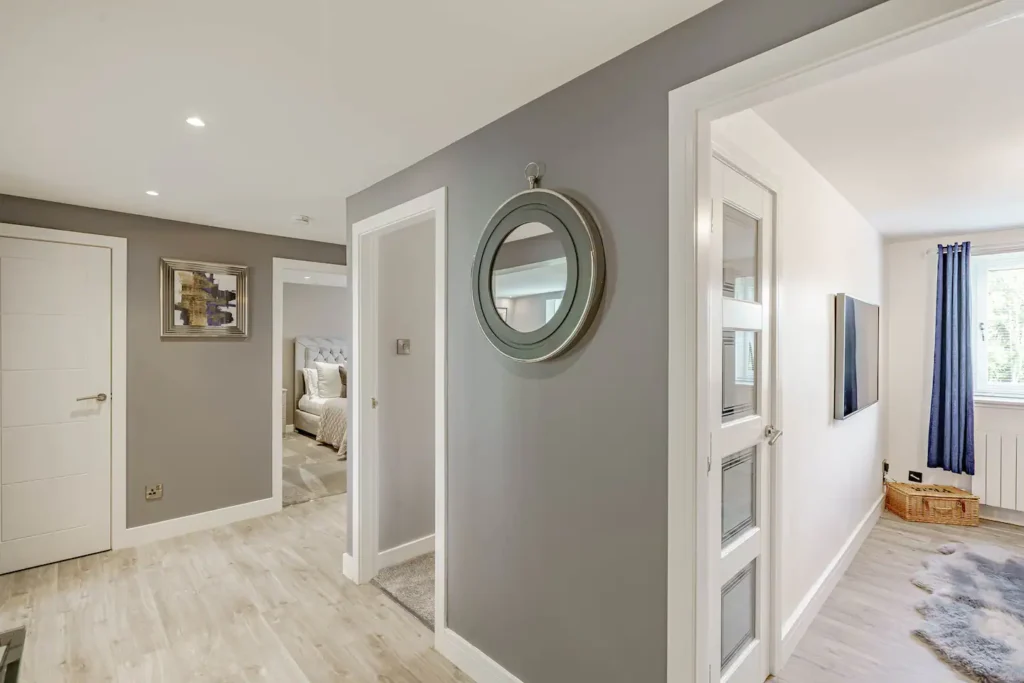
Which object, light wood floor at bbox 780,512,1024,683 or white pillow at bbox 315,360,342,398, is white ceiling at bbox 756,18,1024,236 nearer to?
light wood floor at bbox 780,512,1024,683

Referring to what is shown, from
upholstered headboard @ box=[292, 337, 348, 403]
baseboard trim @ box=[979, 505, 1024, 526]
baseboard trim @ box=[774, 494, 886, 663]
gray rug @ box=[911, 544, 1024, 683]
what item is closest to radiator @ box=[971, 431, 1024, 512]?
baseboard trim @ box=[979, 505, 1024, 526]

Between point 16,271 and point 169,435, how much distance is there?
1.37m

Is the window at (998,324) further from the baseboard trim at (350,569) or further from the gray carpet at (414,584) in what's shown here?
the baseboard trim at (350,569)

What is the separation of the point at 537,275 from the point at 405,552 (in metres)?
2.25

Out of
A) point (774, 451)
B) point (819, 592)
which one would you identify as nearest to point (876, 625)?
point (819, 592)

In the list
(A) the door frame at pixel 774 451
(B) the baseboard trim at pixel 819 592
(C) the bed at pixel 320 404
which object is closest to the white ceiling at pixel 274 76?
(A) the door frame at pixel 774 451

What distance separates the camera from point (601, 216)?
1616 millimetres

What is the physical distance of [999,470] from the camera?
3.87 metres

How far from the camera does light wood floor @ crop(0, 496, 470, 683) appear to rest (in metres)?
2.12

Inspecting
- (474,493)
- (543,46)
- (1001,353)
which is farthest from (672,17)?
(1001,353)

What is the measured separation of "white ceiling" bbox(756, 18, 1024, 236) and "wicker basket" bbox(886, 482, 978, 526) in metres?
2.20

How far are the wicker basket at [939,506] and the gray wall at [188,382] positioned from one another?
5.18 meters

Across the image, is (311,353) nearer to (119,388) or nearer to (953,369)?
(119,388)

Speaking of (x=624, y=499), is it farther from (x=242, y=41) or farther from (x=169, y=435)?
(x=169, y=435)
